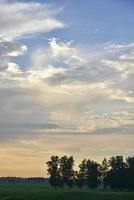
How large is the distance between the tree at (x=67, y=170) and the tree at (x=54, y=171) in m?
1.98

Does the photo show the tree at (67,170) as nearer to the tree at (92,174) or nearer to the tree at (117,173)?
the tree at (92,174)

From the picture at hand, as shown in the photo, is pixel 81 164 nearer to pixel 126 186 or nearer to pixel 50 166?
pixel 50 166

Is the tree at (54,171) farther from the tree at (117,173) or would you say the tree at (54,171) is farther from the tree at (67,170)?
the tree at (117,173)

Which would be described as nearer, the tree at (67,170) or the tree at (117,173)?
the tree at (117,173)

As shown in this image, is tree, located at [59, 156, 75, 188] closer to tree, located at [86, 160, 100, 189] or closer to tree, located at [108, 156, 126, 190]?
tree, located at [86, 160, 100, 189]

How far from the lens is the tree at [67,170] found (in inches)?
7559

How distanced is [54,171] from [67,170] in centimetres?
579

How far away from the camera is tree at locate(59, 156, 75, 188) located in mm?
192000

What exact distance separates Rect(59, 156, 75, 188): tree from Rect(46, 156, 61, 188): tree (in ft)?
6.50

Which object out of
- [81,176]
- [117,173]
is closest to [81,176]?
[81,176]

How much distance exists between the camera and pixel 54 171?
18900 centimetres

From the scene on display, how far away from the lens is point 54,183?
615 feet

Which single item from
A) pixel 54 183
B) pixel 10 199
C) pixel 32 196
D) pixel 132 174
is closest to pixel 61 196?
pixel 32 196

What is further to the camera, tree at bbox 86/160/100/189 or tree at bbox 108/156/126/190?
tree at bbox 86/160/100/189
